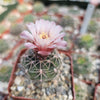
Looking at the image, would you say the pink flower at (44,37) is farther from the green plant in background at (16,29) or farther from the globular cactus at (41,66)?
the green plant in background at (16,29)

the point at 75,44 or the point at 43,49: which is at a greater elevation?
the point at 43,49

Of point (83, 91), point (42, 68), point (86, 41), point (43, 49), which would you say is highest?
point (43, 49)

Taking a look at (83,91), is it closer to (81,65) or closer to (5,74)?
(81,65)

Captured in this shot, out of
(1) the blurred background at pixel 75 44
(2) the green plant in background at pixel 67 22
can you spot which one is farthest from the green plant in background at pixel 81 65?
(2) the green plant in background at pixel 67 22

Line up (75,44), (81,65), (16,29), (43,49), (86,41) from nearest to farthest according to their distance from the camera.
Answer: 1. (43,49)
2. (81,65)
3. (86,41)
4. (75,44)
5. (16,29)

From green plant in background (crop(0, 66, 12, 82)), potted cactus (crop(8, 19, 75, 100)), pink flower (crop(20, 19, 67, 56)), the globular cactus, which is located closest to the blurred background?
green plant in background (crop(0, 66, 12, 82))

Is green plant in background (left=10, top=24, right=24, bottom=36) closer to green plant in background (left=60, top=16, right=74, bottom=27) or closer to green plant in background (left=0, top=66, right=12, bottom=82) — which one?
green plant in background (left=60, top=16, right=74, bottom=27)

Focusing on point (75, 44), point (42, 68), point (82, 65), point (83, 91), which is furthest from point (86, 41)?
point (42, 68)
